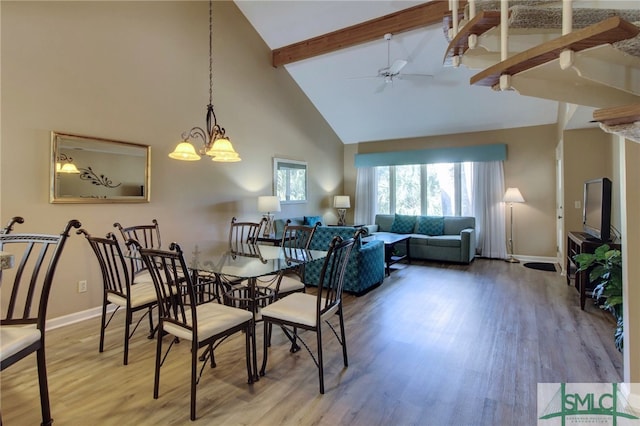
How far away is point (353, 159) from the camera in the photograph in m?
8.02

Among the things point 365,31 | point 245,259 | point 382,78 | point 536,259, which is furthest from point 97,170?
point 536,259

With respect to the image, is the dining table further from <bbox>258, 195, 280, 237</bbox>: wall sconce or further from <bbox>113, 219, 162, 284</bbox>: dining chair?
<bbox>258, 195, 280, 237</bbox>: wall sconce

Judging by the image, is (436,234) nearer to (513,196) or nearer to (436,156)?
(513,196)

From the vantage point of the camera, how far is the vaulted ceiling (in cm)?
462

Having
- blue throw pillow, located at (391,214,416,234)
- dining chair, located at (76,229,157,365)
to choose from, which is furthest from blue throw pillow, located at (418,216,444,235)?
dining chair, located at (76,229,157,365)

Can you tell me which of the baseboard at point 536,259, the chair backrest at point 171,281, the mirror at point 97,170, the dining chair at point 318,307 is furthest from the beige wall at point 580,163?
the mirror at point 97,170

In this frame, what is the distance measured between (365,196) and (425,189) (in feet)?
4.70

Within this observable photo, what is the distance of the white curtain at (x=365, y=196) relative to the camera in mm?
7770

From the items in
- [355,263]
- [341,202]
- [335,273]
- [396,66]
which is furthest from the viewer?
[341,202]

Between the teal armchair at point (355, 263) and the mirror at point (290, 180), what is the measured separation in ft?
6.31

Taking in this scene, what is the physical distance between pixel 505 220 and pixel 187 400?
633 cm

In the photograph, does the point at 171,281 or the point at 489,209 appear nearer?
the point at 171,281

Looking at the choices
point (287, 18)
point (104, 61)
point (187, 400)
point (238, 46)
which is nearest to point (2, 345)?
point (187, 400)

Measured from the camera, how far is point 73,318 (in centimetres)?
324
